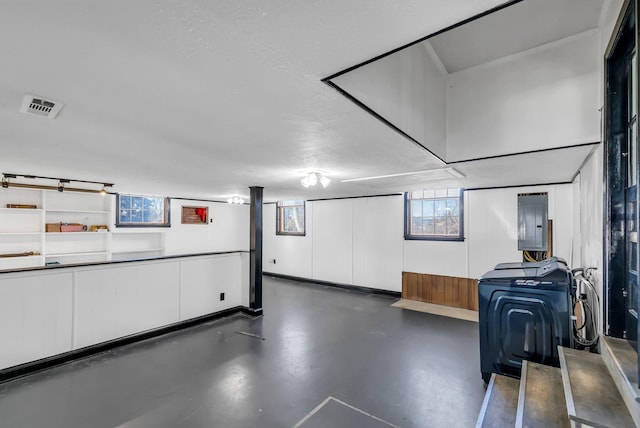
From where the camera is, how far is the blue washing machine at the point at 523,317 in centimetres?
226

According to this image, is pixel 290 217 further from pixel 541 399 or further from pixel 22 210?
pixel 541 399

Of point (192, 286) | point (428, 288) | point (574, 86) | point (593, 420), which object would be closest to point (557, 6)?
point (574, 86)

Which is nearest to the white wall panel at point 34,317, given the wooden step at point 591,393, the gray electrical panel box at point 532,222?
the wooden step at point 591,393

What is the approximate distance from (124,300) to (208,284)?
3.84 feet

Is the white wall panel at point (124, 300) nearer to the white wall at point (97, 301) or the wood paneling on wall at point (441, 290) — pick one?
the white wall at point (97, 301)

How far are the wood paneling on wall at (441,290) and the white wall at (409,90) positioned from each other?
3.26m

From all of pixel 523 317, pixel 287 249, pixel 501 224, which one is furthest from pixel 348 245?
pixel 523 317

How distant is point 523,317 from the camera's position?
7.92 ft

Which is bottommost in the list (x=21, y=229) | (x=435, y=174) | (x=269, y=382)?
(x=269, y=382)

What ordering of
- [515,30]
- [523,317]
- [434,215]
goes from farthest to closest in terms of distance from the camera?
[434,215] < [523,317] < [515,30]

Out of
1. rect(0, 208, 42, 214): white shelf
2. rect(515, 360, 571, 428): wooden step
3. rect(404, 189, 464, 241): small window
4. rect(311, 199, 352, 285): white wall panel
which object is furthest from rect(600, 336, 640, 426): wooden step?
rect(0, 208, 42, 214): white shelf

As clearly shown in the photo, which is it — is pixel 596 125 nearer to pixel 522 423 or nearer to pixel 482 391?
pixel 522 423

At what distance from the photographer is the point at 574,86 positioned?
221cm

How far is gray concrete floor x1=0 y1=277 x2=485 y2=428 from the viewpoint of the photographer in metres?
2.23
